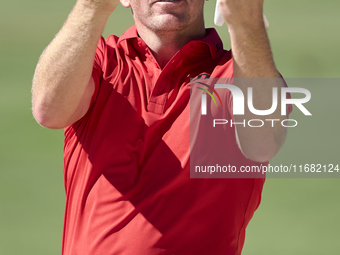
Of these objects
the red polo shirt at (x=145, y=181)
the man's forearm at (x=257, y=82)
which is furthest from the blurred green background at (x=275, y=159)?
the man's forearm at (x=257, y=82)

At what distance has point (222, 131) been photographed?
6.71ft

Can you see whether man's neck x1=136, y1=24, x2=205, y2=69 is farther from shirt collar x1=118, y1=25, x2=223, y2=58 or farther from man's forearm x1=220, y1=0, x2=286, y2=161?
man's forearm x1=220, y1=0, x2=286, y2=161

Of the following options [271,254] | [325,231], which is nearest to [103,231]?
[271,254]

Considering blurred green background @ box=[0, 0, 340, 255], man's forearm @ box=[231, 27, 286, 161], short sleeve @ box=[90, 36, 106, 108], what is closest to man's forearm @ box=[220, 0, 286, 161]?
man's forearm @ box=[231, 27, 286, 161]

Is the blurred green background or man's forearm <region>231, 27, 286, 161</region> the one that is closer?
man's forearm <region>231, 27, 286, 161</region>

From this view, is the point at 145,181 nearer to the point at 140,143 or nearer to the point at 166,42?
the point at 140,143

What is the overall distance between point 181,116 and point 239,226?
1.31 ft

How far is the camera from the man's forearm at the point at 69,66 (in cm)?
191

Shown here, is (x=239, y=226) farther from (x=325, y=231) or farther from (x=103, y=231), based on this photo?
(x=325, y=231)

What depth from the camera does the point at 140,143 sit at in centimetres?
206

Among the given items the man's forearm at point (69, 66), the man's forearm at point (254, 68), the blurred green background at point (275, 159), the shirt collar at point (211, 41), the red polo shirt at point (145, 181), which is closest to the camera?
the man's forearm at point (254, 68)

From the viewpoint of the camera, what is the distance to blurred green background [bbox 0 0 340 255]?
4086 mm

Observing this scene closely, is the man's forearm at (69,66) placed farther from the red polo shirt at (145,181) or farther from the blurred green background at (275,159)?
the blurred green background at (275,159)

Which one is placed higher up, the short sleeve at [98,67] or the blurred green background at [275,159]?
the short sleeve at [98,67]
